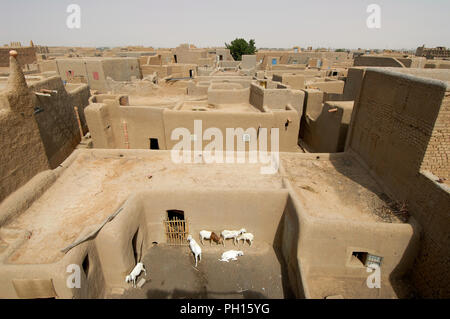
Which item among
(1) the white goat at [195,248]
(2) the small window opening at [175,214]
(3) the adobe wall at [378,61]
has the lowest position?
(1) the white goat at [195,248]

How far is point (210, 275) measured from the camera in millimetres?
9039

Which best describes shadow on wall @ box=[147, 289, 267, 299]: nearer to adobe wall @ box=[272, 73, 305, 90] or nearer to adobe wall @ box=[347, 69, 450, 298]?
adobe wall @ box=[347, 69, 450, 298]

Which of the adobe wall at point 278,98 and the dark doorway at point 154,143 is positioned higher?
the adobe wall at point 278,98

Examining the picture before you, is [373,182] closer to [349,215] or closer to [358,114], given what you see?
[349,215]

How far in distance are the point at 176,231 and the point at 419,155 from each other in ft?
28.4

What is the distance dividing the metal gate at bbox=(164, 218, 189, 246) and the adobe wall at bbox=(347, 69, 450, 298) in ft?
25.1

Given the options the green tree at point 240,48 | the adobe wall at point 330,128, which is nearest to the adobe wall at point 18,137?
the adobe wall at point 330,128

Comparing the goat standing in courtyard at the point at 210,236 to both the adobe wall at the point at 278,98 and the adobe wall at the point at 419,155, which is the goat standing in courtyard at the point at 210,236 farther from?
the adobe wall at the point at 278,98

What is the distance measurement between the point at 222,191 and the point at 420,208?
618 centimetres

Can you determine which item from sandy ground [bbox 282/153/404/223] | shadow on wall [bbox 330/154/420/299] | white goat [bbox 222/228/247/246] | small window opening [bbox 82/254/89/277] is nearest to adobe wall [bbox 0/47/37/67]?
small window opening [bbox 82/254/89/277]

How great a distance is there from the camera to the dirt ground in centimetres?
847

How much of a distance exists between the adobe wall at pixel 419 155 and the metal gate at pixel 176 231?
764 cm

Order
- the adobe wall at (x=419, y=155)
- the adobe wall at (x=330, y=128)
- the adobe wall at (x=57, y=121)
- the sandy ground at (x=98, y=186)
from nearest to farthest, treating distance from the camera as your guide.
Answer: the adobe wall at (x=419, y=155)
the sandy ground at (x=98, y=186)
the adobe wall at (x=57, y=121)
the adobe wall at (x=330, y=128)

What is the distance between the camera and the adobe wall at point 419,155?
7.11 m
